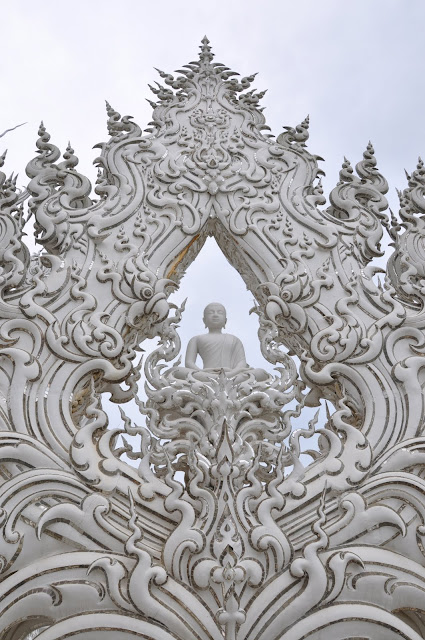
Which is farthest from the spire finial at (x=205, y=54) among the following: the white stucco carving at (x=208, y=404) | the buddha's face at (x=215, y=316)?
the buddha's face at (x=215, y=316)

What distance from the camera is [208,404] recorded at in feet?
17.4

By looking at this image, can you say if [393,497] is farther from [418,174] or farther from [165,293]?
[418,174]

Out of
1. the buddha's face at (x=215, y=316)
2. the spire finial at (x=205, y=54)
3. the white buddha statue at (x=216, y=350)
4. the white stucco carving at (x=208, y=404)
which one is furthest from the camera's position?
the spire finial at (x=205, y=54)

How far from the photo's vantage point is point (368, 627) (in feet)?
14.6

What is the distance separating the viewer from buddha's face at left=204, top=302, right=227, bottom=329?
6.10 metres

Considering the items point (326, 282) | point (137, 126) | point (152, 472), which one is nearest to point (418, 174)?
point (326, 282)

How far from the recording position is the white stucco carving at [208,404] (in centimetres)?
452

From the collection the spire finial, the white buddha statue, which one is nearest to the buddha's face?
the white buddha statue

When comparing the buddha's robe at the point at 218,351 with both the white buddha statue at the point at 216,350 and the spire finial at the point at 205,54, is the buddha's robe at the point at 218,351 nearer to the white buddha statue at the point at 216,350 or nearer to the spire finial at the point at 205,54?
the white buddha statue at the point at 216,350

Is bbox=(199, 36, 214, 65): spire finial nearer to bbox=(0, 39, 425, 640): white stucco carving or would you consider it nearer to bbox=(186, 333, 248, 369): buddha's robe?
bbox=(0, 39, 425, 640): white stucco carving

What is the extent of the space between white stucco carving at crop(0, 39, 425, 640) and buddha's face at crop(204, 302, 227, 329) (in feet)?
0.88

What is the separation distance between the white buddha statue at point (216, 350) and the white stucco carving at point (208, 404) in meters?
0.18

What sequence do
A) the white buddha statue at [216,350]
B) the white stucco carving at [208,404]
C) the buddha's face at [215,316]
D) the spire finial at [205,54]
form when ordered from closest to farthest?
the white stucco carving at [208,404]
the white buddha statue at [216,350]
the buddha's face at [215,316]
the spire finial at [205,54]

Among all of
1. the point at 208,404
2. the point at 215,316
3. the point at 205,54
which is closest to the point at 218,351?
the point at 215,316
